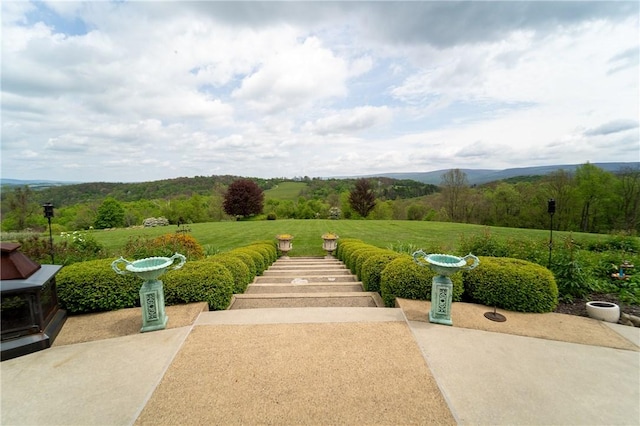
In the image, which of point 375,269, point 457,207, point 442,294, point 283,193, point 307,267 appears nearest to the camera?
point 442,294

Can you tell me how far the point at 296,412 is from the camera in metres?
2.70

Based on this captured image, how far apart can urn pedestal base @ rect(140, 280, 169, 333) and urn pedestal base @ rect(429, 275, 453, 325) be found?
14.3 feet

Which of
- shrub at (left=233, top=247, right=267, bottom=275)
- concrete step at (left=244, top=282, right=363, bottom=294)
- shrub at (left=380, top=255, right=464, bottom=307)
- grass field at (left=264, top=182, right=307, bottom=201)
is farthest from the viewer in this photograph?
grass field at (left=264, top=182, right=307, bottom=201)

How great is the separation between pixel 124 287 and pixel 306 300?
11.7 ft

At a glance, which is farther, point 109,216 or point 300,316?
point 109,216

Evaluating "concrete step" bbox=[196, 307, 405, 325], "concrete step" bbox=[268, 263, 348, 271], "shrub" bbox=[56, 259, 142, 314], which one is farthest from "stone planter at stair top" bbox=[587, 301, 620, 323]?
"shrub" bbox=[56, 259, 142, 314]

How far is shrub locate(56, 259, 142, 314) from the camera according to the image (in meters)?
4.84

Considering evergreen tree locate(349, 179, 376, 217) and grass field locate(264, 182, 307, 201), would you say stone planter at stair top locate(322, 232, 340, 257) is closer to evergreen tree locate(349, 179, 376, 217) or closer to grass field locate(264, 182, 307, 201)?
evergreen tree locate(349, 179, 376, 217)

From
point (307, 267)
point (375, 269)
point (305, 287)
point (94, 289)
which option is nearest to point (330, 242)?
point (307, 267)

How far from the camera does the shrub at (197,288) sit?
522 centimetres

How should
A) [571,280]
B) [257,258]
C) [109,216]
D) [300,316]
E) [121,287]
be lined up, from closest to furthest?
[300,316] < [121,287] < [571,280] < [257,258] < [109,216]

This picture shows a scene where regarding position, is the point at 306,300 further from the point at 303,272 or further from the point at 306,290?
the point at 303,272

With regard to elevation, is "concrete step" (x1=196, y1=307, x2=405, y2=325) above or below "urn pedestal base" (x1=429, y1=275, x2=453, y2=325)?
below

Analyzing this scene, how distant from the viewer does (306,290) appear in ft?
23.9
